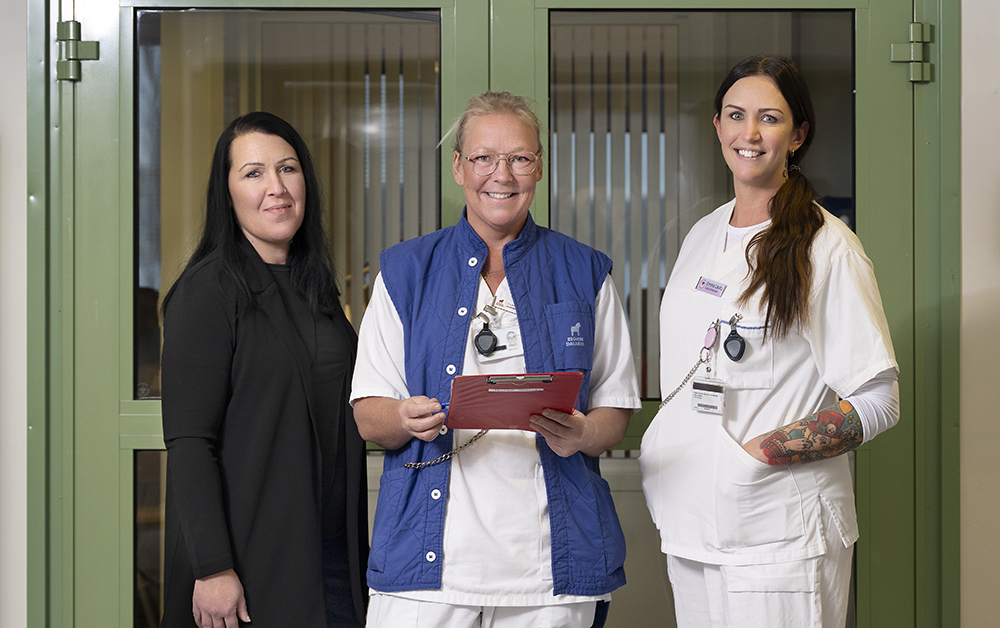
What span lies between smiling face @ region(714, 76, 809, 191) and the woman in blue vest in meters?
0.41

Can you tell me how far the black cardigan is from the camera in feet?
5.46

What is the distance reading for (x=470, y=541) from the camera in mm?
1534

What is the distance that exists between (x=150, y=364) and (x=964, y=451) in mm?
2460

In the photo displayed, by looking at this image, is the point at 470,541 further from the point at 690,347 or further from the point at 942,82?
the point at 942,82

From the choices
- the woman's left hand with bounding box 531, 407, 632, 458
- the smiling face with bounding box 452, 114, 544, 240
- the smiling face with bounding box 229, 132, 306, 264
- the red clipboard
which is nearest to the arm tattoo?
the woman's left hand with bounding box 531, 407, 632, 458

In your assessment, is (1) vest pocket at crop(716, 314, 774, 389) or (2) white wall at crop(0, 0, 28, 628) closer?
(1) vest pocket at crop(716, 314, 774, 389)

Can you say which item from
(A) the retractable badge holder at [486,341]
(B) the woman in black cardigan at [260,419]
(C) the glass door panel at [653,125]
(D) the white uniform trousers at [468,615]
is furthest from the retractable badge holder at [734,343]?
(B) the woman in black cardigan at [260,419]

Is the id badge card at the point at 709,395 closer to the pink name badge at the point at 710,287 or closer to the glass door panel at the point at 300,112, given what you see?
the pink name badge at the point at 710,287

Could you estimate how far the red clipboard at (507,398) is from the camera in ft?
4.37

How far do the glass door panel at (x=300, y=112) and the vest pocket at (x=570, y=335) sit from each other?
0.82 metres

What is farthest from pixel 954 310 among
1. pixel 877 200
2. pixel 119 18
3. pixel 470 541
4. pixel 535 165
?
pixel 119 18

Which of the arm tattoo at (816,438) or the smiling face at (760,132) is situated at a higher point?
the smiling face at (760,132)

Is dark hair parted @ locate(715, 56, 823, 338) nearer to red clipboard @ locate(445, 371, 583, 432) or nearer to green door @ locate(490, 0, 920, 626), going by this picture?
red clipboard @ locate(445, 371, 583, 432)


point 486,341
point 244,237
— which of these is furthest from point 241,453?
point 486,341
